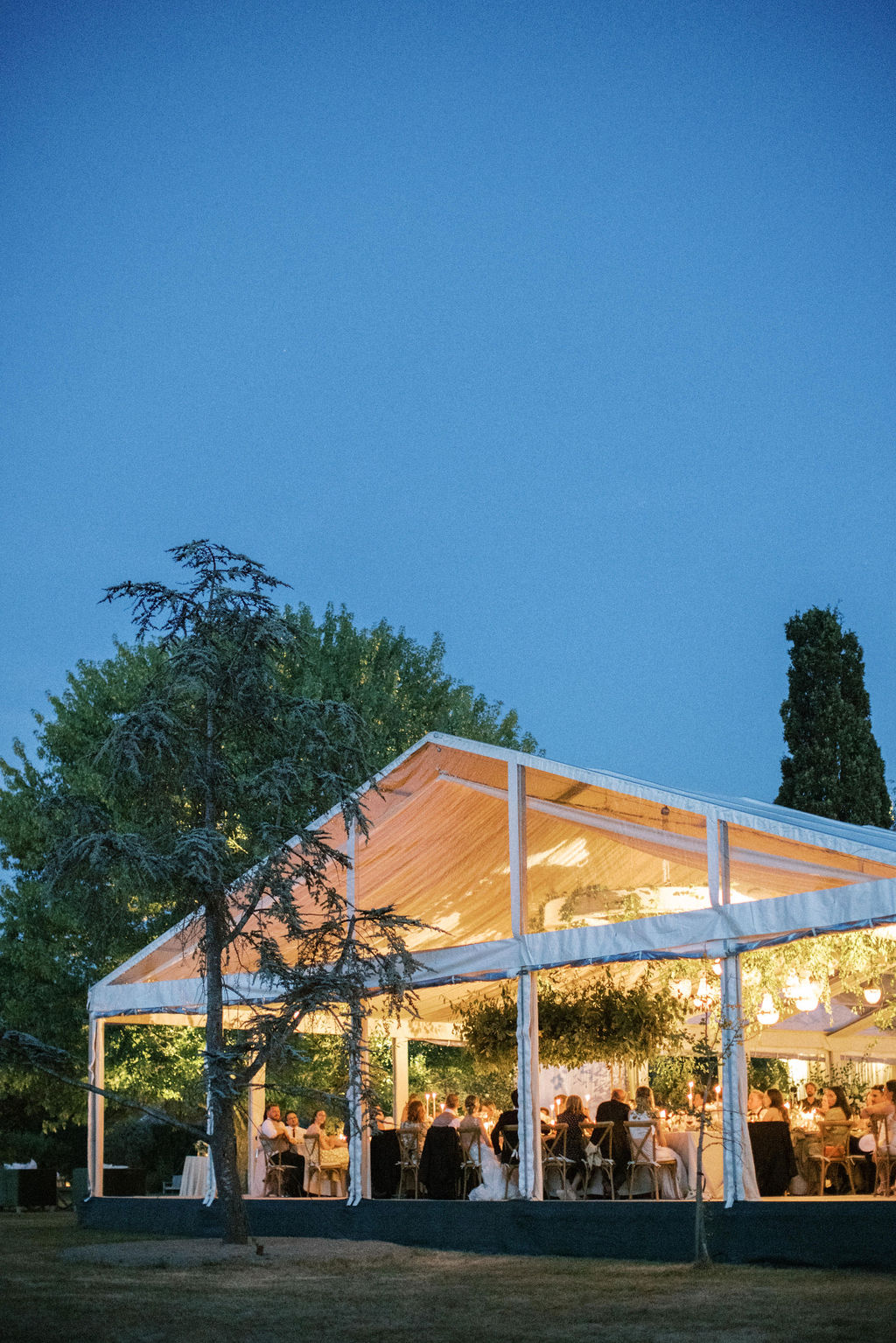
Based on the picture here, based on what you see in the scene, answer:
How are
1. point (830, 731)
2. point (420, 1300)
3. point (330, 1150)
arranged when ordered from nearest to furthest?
point (420, 1300)
point (330, 1150)
point (830, 731)

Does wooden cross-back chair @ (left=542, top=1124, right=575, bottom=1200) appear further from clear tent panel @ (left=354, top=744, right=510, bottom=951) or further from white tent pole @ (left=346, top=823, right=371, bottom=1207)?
clear tent panel @ (left=354, top=744, right=510, bottom=951)

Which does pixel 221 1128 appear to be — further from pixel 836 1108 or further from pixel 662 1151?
pixel 836 1108

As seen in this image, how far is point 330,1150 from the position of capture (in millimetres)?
14086

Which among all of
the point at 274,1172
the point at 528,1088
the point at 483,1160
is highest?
the point at 528,1088

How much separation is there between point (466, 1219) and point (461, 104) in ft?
607

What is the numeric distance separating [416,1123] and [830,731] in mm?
13523

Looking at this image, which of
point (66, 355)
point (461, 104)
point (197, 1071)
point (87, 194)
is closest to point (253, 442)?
point (66, 355)

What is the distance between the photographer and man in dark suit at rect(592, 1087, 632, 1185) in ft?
38.2

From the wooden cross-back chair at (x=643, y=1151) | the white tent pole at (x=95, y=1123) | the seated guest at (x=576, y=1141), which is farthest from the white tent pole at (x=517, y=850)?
the white tent pole at (x=95, y=1123)

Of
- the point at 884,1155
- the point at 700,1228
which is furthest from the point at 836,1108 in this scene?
the point at 700,1228

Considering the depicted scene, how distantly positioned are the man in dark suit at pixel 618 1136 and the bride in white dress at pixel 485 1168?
2.85 feet

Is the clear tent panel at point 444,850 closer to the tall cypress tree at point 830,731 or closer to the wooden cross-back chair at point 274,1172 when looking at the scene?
the wooden cross-back chair at point 274,1172

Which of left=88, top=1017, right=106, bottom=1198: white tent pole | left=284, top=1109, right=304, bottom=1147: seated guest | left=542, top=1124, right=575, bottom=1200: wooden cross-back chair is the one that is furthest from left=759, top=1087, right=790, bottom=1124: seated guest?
Result: left=88, top=1017, right=106, bottom=1198: white tent pole

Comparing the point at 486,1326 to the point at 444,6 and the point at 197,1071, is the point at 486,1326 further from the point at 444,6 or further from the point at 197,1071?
the point at 444,6
